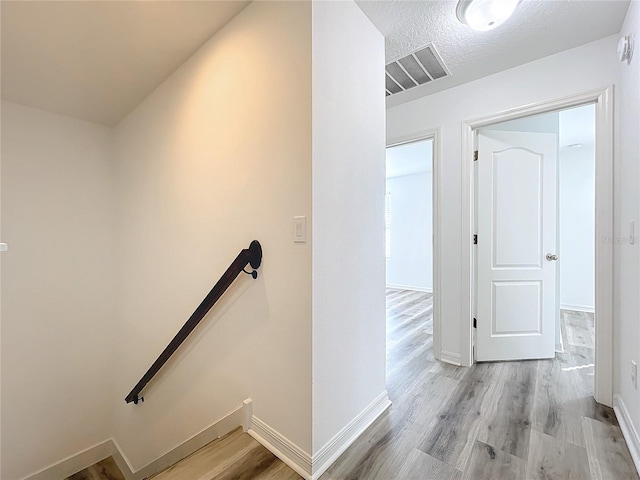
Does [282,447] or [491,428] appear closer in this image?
[282,447]

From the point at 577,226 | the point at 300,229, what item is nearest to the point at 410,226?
the point at 577,226

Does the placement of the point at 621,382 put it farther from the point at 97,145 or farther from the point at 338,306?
the point at 97,145

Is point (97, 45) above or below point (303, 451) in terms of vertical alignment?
above

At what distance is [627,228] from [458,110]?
4.77ft

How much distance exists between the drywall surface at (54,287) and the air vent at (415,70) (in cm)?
286

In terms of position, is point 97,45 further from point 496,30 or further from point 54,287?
point 496,30

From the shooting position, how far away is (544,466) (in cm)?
135

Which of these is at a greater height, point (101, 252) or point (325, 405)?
point (101, 252)

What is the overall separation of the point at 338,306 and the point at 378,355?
582mm

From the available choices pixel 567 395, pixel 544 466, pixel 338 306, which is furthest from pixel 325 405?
pixel 567 395

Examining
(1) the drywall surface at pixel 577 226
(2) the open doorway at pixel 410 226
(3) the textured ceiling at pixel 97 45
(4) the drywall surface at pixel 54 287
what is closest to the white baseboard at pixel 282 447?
(3) the textured ceiling at pixel 97 45

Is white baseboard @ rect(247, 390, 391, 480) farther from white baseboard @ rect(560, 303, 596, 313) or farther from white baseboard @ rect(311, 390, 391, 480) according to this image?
white baseboard @ rect(560, 303, 596, 313)

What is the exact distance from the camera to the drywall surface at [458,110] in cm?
199

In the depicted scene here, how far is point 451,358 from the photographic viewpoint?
2508mm
